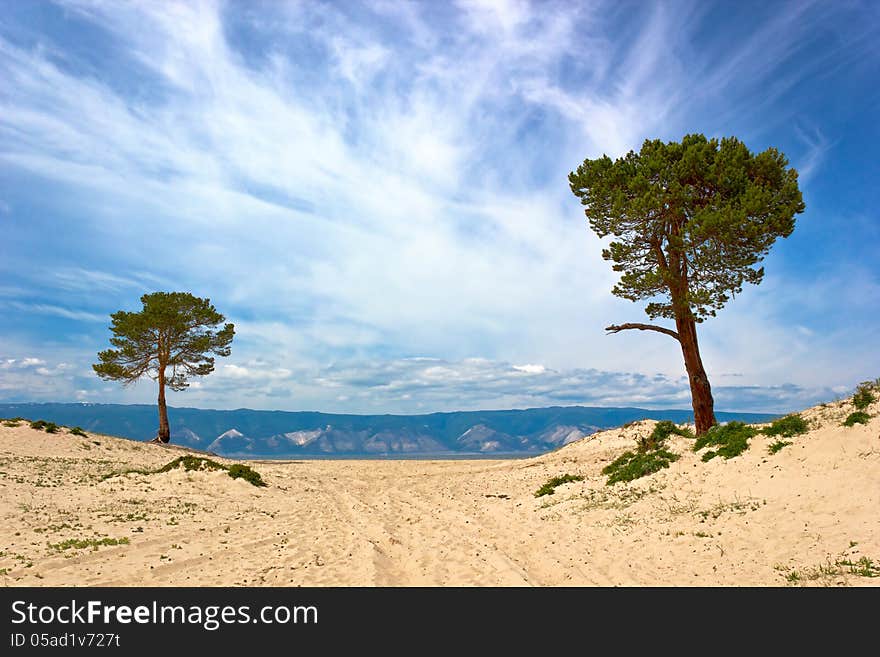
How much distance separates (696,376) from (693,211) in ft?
23.0

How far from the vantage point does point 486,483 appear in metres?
25.6

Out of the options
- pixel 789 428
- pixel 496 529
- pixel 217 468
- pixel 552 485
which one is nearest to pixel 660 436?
pixel 552 485

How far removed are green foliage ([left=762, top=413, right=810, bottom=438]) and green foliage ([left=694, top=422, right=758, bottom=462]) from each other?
0.65 meters

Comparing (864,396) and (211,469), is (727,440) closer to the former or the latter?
(864,396)

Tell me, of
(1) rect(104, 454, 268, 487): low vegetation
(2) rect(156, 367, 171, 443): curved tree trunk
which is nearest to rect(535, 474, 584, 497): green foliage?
(1) rect(104, 454, 268, 487): low vegetation

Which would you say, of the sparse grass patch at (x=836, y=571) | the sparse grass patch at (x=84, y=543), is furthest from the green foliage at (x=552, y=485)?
the sparse grass patch at (x=84, y=543)

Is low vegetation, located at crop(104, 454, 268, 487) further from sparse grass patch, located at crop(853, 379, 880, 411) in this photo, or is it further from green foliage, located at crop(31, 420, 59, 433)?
sparse grass patch, located at crop(853, 379, 880, 411)

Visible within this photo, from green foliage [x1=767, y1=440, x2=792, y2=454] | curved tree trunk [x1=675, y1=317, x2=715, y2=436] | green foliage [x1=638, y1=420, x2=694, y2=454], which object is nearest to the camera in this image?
green foliage [x1=767, y1=440, x2=792, y2=454]

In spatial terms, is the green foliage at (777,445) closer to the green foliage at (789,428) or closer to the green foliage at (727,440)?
the green foliage at (789,428)

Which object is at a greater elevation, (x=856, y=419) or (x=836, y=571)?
(x=856, y=419)

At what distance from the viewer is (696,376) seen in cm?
2244

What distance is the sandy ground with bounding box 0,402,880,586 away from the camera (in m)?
9.23
